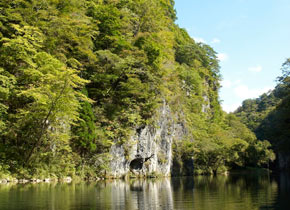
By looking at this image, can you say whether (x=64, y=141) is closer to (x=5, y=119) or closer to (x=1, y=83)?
(x=5, y=119)

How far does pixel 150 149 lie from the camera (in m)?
29.8

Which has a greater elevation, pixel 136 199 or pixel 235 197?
pixel 136 199

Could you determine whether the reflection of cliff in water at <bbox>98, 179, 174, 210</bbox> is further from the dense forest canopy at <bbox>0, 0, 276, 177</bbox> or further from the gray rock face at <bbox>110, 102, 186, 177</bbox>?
the gray rock face at <bbox>110, 102, 186, 177</bbox>

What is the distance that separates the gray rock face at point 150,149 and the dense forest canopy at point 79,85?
86 centimetres

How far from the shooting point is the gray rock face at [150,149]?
2608 centimetres

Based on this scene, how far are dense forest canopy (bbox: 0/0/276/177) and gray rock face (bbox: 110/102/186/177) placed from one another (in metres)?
0.86

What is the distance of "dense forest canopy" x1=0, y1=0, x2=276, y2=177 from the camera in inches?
777

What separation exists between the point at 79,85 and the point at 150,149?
10.1m

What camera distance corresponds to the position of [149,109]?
97.9 ft

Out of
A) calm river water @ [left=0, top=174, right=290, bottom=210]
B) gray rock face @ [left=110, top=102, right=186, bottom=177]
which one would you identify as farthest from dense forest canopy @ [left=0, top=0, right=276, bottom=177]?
calm river water @ [left=0, top=174, right=290, bottom=210]

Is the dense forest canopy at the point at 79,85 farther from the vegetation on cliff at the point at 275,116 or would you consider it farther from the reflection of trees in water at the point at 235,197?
the vegetation on cliff at the point at 275,116

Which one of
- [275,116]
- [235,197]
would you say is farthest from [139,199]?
[275,116]

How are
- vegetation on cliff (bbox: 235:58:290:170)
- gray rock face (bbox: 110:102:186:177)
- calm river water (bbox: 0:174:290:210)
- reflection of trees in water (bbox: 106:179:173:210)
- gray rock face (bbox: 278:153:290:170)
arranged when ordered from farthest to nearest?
gray rock face (bbox: 278:153:290:170) → vegetation on cliff (bbox: 235:58:290:170) → gray rock face (bbox: 110:102:186:177) → reflection of trees in water (bbox: 106:179:173:210) → calm river water (bbox: 0:174:290:210)

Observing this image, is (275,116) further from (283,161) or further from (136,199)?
(136,199)
